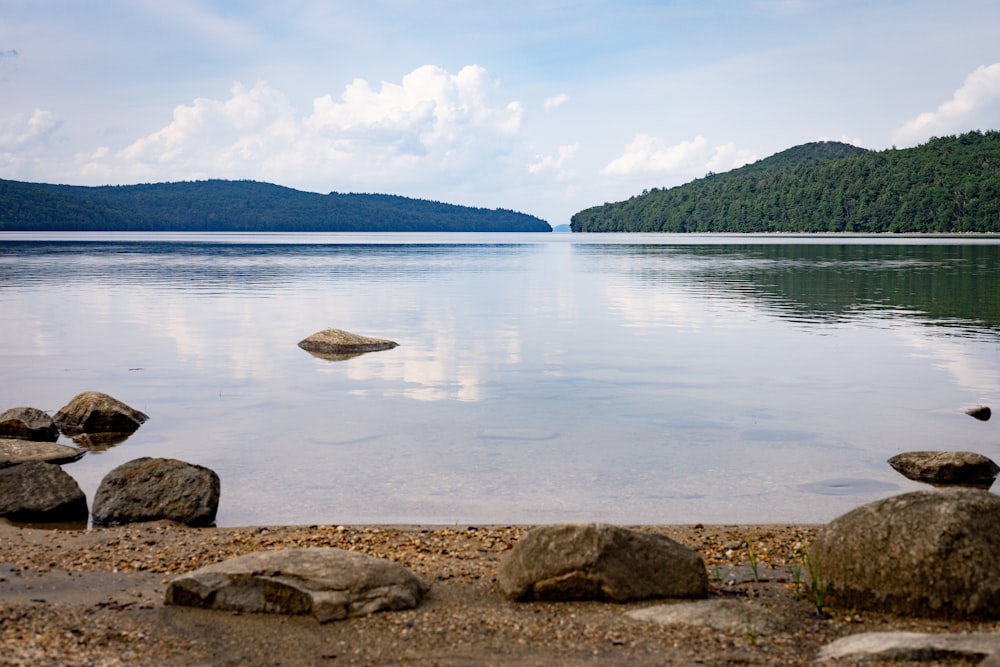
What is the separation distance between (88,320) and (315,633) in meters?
33.0

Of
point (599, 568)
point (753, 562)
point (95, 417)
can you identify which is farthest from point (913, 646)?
point (95, 417)

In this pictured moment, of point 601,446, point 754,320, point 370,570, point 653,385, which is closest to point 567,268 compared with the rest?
point 754,320

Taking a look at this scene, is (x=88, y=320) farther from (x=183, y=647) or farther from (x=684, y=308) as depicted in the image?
(x=183, y=647)

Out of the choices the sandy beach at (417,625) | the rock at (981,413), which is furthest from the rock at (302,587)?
the rock at (981,413)

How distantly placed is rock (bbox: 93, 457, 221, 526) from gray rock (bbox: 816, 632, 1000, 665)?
8.04 metres

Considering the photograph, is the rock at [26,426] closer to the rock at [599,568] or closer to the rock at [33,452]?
the rock at [33,452]

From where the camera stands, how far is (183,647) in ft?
25.1

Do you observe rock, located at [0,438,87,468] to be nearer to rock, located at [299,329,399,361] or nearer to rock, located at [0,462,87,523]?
rock, located at [0,462,87,523]

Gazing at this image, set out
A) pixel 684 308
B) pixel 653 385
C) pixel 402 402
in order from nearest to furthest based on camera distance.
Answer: pixel 402 402 → pixel 653 385 → pixel 684 308

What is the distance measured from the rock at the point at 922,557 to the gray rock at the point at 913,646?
0.80 meters

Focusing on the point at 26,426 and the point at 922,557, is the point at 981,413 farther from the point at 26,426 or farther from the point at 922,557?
the point at 26,426

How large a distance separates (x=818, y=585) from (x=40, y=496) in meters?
9.65

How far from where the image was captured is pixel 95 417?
698 inches

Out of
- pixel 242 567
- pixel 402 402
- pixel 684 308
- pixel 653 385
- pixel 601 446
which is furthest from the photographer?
pixel 684 308
